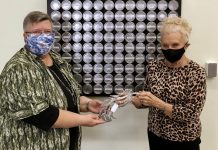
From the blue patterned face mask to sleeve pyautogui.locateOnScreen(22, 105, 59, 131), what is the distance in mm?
272

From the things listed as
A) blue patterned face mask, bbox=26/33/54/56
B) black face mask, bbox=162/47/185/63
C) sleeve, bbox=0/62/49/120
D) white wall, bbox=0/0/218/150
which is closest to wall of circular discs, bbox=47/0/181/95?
white wall, bbox=0/0/218/150

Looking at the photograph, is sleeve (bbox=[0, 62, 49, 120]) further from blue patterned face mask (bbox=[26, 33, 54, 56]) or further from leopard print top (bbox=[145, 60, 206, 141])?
leopard print top (bbox=[145, 60, 206, 141])

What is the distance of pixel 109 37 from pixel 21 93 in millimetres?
805

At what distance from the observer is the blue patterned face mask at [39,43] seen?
4.88ft

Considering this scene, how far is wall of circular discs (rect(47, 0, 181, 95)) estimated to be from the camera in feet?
6.57

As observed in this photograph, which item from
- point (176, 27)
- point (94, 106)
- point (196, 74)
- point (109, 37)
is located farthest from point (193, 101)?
point (109, 37)

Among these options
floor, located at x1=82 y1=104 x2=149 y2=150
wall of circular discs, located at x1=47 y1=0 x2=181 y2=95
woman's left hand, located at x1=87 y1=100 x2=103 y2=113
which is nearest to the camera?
woman's left hand, located at x1=87 y1=100 x2=103 y2=113

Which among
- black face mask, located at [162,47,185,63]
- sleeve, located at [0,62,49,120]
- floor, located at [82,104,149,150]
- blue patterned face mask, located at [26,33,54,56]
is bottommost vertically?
floor, located at [82,104,149,150]

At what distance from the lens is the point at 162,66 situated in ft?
5.75

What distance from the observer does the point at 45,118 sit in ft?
4.67

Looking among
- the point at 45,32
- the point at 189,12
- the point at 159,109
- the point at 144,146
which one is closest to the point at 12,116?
the point at 45,32

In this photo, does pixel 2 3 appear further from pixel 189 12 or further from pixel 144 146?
pixel 144 146

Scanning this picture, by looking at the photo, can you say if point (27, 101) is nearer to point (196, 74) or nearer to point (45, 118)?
point (45, 118)

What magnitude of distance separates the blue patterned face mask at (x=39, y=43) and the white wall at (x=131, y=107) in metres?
0.60
